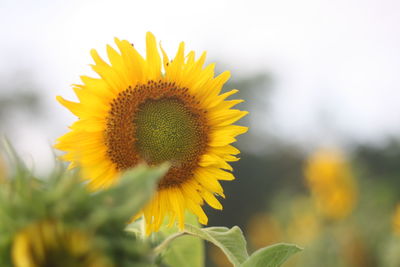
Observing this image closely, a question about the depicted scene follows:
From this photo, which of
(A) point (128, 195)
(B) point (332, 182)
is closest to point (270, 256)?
(A) point (128, 195)

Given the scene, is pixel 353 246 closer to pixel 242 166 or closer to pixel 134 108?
pixel 134 108

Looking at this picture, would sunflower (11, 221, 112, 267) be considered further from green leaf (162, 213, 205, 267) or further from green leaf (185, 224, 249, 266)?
green leaf (162, 213, 205, 267)

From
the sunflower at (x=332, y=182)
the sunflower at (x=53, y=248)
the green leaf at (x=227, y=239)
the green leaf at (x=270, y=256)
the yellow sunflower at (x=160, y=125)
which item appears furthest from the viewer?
the sunflower at (x=332, y=182)

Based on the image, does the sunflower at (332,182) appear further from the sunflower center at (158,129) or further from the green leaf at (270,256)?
the green leaf at (270,256)

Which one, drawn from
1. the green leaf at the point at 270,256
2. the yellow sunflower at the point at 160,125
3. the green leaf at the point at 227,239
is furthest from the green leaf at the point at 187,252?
the green leaf at the point at 270,256

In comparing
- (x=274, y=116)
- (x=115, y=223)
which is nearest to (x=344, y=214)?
(x=115, y=223)

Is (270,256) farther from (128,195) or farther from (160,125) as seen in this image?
(160,125)

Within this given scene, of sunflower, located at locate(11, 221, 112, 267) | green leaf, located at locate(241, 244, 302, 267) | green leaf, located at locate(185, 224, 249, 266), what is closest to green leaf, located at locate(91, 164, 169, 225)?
sunflower, located at locate(11, 221, 112, 267)
